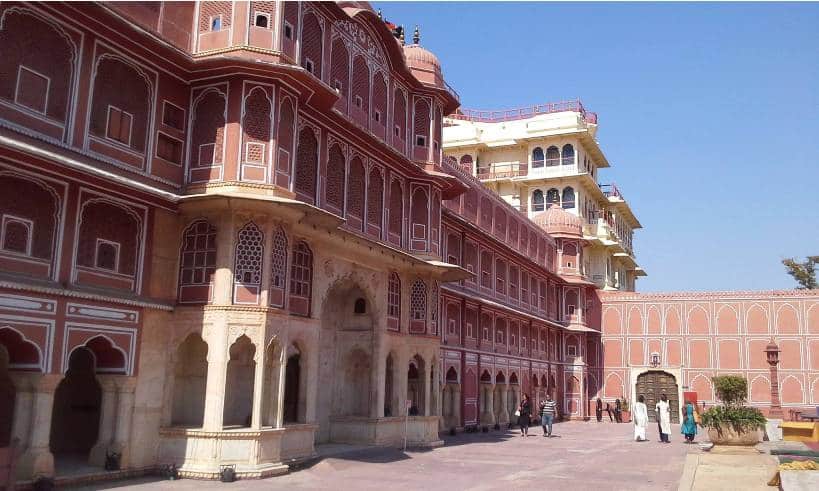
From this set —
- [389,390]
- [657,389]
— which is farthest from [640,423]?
[657,389]

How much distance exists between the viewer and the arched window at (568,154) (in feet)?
174

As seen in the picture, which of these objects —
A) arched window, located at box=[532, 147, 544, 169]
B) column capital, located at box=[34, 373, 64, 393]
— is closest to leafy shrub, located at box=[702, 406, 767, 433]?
column capital, located at box=[34, 373, 64, 393]

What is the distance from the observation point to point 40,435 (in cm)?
1356

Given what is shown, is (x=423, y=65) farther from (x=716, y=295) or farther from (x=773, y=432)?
(x=716, y=295)

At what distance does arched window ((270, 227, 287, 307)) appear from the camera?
55.7 ft

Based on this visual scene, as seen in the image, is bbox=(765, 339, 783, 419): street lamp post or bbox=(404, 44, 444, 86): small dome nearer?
bbox=(404, 44, 444, 86): small dome

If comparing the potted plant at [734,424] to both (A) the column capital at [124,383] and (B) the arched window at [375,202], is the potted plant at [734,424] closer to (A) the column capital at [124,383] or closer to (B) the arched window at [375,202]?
(B) the arched window at [375,202]

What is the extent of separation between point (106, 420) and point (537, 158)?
43.3 m

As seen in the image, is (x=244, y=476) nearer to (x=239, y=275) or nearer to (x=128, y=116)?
(x=239, y=275)

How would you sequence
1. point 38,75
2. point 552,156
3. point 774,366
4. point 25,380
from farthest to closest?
point 552,156
point 774,366
point 38,75
point 25,380

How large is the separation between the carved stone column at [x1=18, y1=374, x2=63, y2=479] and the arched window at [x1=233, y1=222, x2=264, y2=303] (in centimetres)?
407

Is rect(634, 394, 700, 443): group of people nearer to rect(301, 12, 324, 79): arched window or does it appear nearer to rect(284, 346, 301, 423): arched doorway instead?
rect(284, 346, 301, 423): arched doorway

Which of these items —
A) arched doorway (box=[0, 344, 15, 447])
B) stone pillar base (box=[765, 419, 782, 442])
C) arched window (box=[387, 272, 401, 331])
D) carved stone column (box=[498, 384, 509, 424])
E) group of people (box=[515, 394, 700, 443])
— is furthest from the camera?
carved stone column (box=[498, 384, 509, 424])

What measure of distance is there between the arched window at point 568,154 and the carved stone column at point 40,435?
144ft
